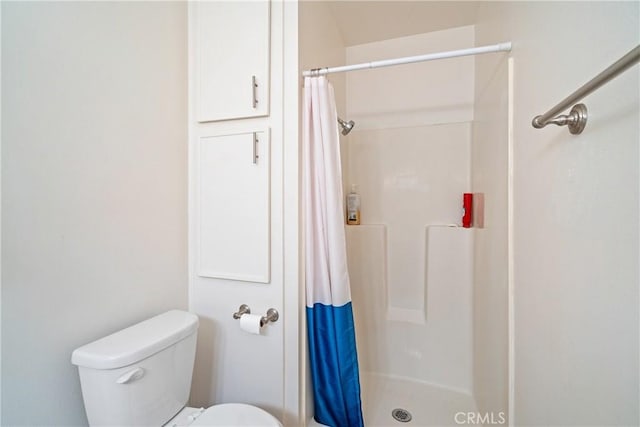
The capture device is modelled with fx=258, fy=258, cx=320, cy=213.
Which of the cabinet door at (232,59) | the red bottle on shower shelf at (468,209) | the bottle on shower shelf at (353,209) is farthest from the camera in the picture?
A: the bottle on shower shelf at (353,209)

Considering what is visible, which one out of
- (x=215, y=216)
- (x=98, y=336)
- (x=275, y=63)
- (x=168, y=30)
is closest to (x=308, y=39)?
(x=275, y=63)

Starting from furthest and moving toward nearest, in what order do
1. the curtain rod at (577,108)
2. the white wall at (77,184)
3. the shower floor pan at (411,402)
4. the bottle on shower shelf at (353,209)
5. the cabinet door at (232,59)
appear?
the bottle on shower shelf at (353,209) → the shower floor pan at (411,402) → the cabinet door at (232,59) → the white wall at (77,184) → the curtain rod at (577,108)

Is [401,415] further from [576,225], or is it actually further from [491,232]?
[576,225]

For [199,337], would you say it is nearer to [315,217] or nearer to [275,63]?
[315,217]

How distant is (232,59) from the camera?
3.97ft

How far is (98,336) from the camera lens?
3.08 ft

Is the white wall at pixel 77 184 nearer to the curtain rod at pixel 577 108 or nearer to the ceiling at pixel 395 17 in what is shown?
the ceiling at pixel 395 17

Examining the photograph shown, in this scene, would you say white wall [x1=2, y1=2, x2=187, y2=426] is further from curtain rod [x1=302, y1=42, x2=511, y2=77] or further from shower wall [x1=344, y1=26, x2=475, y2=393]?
shower wall [x1=344, y1=26, x2=475, y2=393]

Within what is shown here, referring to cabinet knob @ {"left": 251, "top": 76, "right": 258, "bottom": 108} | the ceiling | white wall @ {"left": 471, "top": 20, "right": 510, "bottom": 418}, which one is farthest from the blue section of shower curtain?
the ceiling

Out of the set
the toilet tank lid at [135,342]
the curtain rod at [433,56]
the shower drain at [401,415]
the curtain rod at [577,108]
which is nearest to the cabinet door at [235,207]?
the toilet tank lid at [135,342]

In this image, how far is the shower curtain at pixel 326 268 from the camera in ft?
3.87

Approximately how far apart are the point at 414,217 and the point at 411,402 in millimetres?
1205

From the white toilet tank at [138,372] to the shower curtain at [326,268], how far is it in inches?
21.3

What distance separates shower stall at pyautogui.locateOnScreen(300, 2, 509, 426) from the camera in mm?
1610
